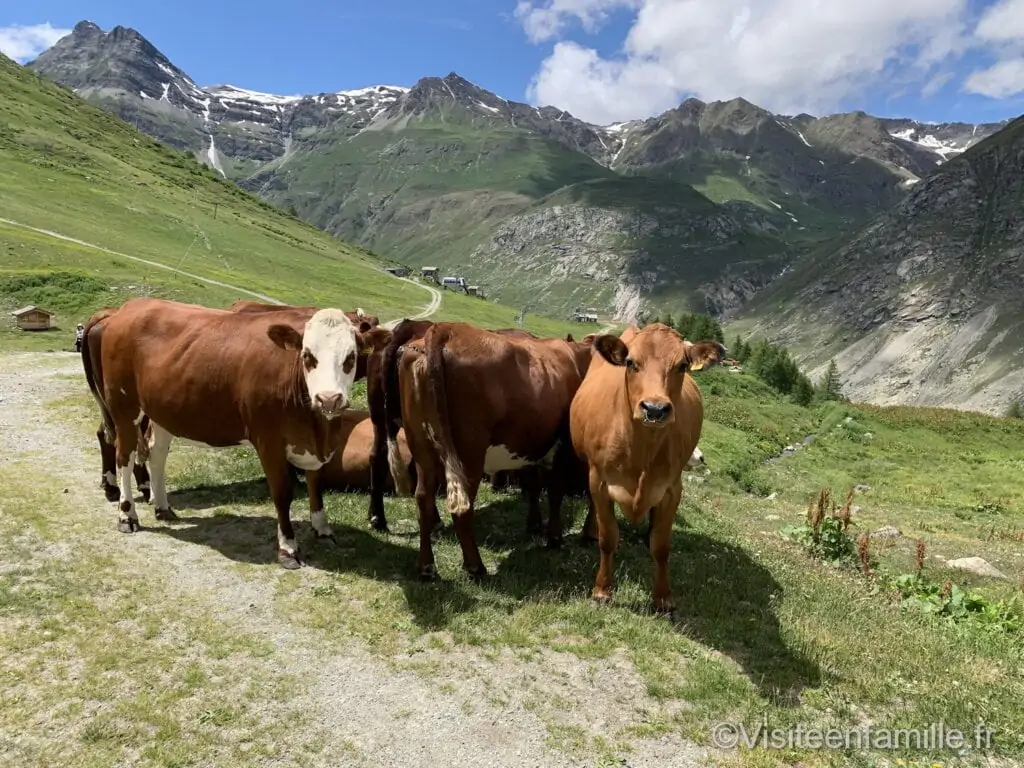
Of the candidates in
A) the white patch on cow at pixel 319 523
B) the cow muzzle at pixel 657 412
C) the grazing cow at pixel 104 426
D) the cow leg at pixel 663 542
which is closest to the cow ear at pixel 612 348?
the cow muzzle at pixel 657 412

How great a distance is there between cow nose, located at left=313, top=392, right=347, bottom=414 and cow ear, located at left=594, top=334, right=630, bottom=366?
136 inches

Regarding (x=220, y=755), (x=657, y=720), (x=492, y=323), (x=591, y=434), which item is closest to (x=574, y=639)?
(x=657, y=720)

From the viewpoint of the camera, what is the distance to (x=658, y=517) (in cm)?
865

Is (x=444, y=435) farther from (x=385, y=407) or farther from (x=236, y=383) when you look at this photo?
(x=236, y=383)

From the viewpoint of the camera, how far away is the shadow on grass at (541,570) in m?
8.00

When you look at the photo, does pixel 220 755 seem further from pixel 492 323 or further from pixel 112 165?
pixel 112 165

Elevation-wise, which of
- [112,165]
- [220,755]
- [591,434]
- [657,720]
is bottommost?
[220,755]

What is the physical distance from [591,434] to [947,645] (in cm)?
553

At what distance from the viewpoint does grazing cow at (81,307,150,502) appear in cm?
1116

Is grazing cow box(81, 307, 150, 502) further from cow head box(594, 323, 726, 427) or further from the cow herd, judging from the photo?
cow head box(594, 323, 726, 427)

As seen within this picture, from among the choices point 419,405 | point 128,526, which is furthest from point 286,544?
point 419,405

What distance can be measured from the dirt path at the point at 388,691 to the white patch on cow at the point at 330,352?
114 inches

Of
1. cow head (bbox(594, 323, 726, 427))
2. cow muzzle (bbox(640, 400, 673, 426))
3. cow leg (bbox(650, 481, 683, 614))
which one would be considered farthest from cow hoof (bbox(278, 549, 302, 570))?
cow muzzle (bbox(640, 400, 673, 426))

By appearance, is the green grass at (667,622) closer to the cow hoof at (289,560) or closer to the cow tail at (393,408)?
the cow hoof at (289,560)
